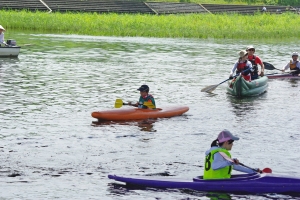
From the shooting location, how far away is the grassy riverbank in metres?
49.5

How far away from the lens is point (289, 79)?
1163 inches

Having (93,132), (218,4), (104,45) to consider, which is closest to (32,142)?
(93,132)

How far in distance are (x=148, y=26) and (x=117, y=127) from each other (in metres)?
33.5

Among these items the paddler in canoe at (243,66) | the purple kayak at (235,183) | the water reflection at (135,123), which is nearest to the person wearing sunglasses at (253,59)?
the paddler in canoe at (243,66)

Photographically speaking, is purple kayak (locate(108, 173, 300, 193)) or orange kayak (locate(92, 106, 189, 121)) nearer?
purple kayak (locate(108, 173, 300, 193))

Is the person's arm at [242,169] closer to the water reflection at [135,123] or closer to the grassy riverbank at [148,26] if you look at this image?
the water reflection at [135,123]

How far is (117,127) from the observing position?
712 inches

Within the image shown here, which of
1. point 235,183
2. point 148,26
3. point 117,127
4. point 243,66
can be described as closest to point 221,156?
point 235,183

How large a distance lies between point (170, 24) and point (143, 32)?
365cm

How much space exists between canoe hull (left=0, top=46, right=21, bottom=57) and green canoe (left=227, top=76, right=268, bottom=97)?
40.2ft

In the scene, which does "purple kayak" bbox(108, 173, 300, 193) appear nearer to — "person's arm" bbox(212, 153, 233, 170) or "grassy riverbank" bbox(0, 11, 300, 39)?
"person's arm" bbox(212, 153, 233, 170)

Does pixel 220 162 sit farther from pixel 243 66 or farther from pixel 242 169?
pixel 243 66

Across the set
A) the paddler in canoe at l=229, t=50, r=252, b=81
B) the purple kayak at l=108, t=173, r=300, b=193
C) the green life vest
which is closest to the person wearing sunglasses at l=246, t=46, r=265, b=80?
the paddler in canoe at l=229, t=50, r=252, b=81

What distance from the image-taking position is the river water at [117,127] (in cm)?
1339
